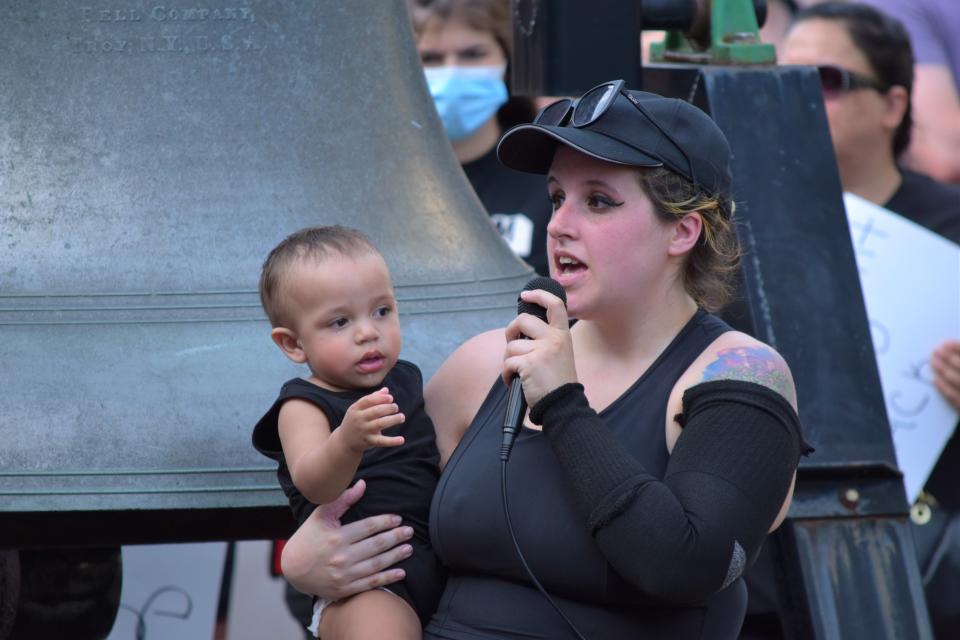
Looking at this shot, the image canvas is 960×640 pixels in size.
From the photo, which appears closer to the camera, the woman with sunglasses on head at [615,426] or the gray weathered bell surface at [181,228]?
the woman with sunglasses on head at [615,426]

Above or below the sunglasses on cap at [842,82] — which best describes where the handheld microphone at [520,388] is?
above

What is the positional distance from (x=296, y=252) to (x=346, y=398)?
204 mm

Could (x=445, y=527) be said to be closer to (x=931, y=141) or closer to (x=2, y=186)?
(x=2, y=186)

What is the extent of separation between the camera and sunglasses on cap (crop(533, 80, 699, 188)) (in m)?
2.06

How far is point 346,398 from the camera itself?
2135 millimetres

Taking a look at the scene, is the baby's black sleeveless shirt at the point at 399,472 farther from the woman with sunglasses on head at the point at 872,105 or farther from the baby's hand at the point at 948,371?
the woman with sunglasses on head at the point at 872,105

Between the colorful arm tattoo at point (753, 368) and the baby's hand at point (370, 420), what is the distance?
0.39 meters

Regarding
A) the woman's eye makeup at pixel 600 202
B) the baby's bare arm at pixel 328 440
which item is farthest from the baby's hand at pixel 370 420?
the woman's eye makeup at pixel 600 202

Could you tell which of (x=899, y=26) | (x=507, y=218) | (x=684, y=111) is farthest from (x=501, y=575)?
(x=899, y=26)

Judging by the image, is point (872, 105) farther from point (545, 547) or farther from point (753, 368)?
point (545, 547)

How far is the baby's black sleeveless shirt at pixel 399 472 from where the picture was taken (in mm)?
2102

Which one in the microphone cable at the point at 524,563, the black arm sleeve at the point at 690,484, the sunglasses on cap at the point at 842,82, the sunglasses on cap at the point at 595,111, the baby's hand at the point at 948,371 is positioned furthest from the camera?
the sunglasses on cap at the point at 842,82

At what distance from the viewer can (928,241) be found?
3.66 m

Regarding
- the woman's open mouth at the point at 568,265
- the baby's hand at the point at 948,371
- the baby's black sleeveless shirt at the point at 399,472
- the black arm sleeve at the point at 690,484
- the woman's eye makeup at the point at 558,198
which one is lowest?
the baby's hand at the point at 948,371
